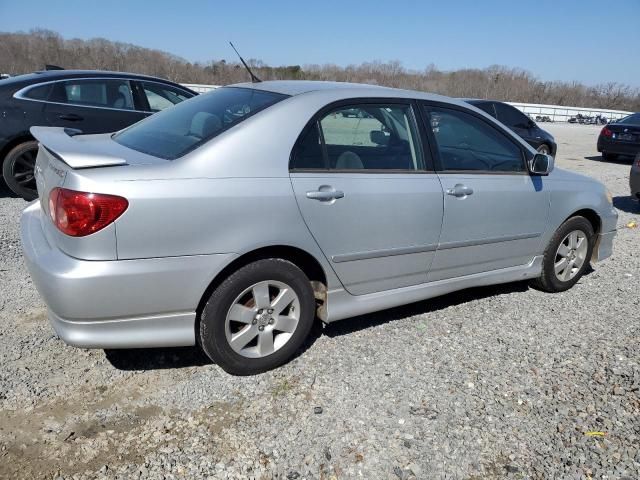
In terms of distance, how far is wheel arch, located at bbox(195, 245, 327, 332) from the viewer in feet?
9.22

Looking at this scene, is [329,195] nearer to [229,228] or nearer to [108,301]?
[229,228]

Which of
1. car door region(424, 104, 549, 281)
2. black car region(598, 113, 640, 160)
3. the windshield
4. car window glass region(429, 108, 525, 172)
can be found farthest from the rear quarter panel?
the windshield

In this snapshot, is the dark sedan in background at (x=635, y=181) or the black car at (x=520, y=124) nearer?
the dark sedan in background at (x=635, y=181)

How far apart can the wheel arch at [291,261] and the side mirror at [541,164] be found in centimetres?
194

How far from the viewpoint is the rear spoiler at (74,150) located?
2.53 m

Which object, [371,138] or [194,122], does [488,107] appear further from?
[194,122]

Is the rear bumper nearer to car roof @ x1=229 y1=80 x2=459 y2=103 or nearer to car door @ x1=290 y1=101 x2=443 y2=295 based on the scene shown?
car door @ x1=290 y1=101 x2=443 y2=295

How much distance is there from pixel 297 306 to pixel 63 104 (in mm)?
5085

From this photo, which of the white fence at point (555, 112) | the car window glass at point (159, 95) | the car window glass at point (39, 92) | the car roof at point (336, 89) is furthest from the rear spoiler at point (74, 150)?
the white fence at point (555, 112)

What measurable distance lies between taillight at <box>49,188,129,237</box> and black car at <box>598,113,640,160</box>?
14476mm

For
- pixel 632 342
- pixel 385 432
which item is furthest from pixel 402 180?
pixel 632 342

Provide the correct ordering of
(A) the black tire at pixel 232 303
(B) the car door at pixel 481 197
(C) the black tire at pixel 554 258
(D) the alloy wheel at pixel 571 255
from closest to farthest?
1. (A) the black tire at pixel 232 303
2. (B) the car door at pixel 481 197
3. (C) the black tire at pixel 554 258
4. (D) the alloy wheel at pixel 571 255

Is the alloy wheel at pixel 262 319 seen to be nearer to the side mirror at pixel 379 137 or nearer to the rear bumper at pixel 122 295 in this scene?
the rear bumper at pixel 122 295

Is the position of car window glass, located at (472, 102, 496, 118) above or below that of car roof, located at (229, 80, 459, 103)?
below
